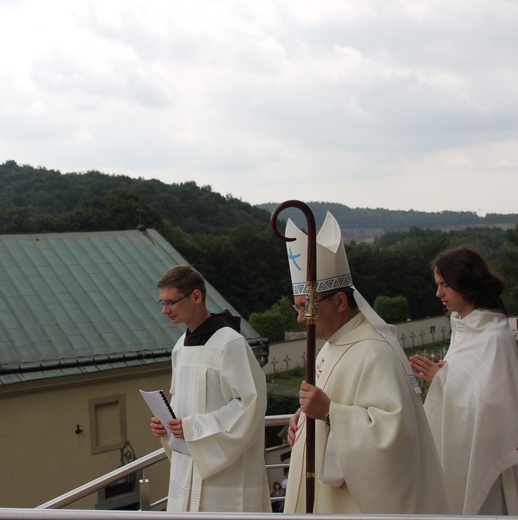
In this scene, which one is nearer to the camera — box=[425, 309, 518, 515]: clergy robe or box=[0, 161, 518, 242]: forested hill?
box=[425, 309, 518, 515]: clergy robe

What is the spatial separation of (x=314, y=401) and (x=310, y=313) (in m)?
0.34

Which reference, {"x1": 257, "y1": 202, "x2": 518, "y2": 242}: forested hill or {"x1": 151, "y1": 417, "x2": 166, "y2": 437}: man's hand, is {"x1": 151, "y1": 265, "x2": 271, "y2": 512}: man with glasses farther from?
{"x1": 257, "y1": 202, "x2": 518, "y2": 242}: forested hill

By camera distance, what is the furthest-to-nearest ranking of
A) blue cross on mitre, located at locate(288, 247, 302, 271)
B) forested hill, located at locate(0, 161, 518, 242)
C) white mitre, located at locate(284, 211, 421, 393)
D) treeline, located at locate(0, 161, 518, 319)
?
forested hill, located at locate(0, 161, 518, 242) → treeline, located at locate(0, 161, 518, 319) → blue cross on mitre, located at locate(288, 247, 302, 271) → white mitre, located at locate(284, 211, 421, 393)

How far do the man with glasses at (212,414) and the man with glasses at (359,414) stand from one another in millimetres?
474

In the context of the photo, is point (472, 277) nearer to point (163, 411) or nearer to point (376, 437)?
point (376, 437)

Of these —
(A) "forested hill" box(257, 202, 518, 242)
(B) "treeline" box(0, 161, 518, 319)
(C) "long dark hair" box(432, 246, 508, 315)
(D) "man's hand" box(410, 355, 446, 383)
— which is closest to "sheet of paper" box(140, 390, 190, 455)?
(D) "man's hand" box(410, 355, 446, 383)

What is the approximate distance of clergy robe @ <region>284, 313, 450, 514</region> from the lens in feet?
9.14

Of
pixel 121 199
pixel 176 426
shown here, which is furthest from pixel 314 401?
pixel 121 199

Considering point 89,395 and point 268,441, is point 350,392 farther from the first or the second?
point 268,441

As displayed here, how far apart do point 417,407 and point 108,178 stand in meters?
63.5

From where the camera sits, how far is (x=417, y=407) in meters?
2.90

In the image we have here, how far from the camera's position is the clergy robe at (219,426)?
360 cm

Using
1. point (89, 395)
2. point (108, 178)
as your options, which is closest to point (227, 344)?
point (89, 395)

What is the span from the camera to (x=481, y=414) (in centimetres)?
338
